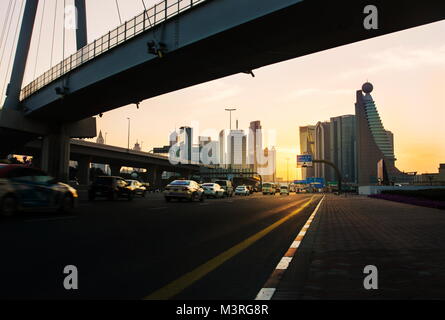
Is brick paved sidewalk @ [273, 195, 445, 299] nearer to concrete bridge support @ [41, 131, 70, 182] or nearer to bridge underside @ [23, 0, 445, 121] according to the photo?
bridge underside @ [23, 0, 445, 121]

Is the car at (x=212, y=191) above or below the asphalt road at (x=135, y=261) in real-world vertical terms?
above

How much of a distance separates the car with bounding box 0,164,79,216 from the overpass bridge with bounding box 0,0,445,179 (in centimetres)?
1105

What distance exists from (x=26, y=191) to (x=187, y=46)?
1260cm

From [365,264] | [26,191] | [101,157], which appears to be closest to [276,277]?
[365,264]

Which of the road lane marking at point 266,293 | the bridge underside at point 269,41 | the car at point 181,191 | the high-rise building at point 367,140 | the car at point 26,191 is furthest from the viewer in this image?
the high-rise building at point 367,140

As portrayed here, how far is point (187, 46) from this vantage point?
2222cm

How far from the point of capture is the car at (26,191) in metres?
12.1

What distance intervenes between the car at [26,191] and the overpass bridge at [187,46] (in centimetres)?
1105

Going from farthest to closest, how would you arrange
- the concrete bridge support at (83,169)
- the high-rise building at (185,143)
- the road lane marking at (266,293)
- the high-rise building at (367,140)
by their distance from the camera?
the high-rise building at (185,143) → the high-rise building at (367,140) → the concrete bridge support at (83,169) → the road lane marking at (266,293)

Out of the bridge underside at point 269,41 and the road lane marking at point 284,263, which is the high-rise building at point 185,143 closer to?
the bridge underside at point 269,41

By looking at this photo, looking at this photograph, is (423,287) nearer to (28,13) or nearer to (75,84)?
(75,84)

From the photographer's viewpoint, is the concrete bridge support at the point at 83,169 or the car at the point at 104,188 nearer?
the car at the point at 104,188

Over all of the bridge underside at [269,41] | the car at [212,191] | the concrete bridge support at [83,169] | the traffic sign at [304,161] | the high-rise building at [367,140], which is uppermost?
the high-rise building at [367,140]

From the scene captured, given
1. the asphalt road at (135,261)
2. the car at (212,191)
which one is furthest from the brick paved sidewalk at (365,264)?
the car at (212,191)
